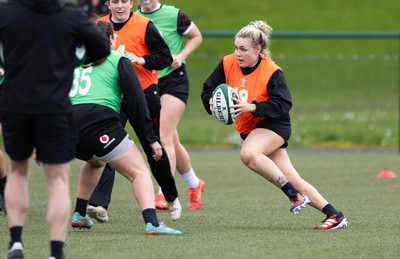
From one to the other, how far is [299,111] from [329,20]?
48.1 ft

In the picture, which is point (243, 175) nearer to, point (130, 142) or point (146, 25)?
point (146, 25)

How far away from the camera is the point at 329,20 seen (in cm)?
3209

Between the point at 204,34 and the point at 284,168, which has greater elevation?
the point at 284,168

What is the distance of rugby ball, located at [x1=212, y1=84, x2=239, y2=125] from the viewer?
7.66m

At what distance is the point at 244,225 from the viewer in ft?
26.2

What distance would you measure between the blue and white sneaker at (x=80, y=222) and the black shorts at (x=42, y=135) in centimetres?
196

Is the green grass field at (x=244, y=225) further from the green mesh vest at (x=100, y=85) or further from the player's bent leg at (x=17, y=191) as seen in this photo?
the green mesh vest at (x=100, y=85)

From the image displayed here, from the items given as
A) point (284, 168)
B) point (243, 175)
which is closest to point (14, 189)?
point (284, 168)

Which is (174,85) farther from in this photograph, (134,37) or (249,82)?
(249,82)

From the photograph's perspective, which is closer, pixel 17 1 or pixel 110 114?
pixel 17 1

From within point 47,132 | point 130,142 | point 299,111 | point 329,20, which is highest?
point 47,132

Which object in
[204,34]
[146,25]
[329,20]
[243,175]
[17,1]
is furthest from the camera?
[329,20]

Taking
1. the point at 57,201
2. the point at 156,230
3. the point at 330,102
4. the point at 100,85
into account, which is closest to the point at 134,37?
the point at 100,85

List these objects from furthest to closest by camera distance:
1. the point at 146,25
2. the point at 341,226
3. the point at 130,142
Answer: the point at 146,25
the point at 341,226
the point at 130,142
